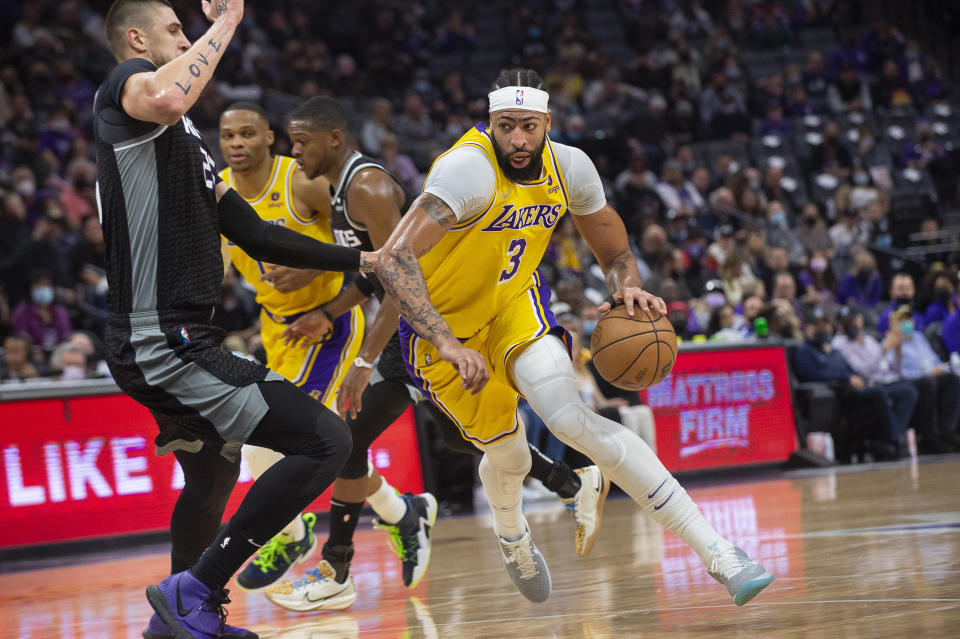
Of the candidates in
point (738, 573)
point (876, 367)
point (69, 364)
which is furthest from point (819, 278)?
point (738, 573)

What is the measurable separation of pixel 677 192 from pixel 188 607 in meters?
13.8

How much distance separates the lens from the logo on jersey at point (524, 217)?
13.9 feet

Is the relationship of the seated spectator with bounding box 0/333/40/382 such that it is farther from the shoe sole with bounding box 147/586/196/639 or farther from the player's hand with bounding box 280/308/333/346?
the shoe sole with bounding box 147/586/196/639

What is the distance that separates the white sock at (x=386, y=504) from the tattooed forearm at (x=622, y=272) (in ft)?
5.62

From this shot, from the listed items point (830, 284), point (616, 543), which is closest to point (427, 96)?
point (830, 284)

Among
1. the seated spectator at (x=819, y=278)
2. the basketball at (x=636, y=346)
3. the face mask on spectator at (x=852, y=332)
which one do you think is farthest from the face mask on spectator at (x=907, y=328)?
the basketball at (x=636, y=346)

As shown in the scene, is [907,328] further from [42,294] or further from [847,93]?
[847,93]

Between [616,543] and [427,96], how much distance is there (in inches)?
512

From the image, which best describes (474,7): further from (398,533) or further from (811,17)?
(398,533)

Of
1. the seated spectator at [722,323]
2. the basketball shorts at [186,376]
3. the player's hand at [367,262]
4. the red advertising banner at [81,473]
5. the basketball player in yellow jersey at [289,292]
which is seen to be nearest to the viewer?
the basketball shorts at [186,376]

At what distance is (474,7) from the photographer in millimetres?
21484

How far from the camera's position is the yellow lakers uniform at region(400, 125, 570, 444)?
4246 millimetres

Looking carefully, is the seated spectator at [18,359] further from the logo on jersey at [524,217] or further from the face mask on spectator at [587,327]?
the logo on jersey at [524,217]

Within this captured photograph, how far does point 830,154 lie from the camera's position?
1794 cm
